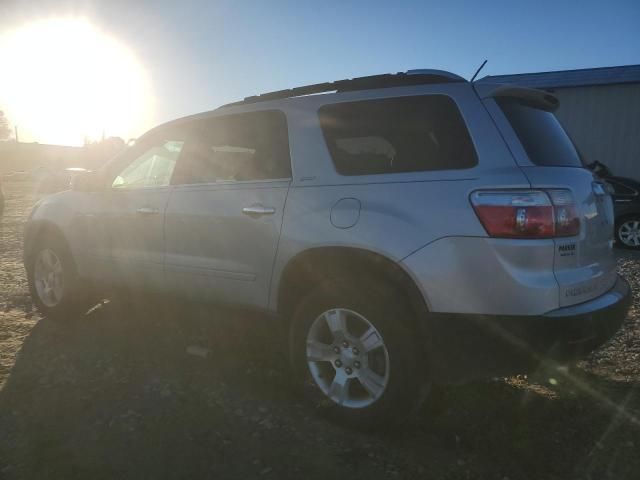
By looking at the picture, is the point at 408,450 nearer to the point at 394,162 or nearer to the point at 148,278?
the point at 394,162

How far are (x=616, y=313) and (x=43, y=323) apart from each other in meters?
4.58

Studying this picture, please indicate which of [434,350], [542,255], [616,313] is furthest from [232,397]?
[616,313]

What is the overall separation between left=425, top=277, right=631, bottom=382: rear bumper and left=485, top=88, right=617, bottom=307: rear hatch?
0.11m

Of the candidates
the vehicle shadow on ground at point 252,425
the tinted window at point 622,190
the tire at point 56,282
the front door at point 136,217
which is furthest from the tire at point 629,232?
the tire at point 56,282

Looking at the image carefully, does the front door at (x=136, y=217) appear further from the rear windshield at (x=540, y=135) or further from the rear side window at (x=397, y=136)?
the rear windshield at (x=540, y=135)

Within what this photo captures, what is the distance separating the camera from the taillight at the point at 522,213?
227 cm

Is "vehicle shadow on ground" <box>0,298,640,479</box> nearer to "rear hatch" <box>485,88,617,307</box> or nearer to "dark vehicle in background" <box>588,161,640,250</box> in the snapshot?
"rear hatch" <box>485,88,617,307</box>

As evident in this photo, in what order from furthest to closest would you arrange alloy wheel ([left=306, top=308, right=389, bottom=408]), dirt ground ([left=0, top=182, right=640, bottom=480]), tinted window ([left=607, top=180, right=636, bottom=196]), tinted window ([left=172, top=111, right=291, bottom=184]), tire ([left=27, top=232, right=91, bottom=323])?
tinted window ([left=607, top=180, right=636, bottom=196]) < tire ([left=27, top=232, right=91, bottom=323]) < tinted window ([left=172, top=111, right=291, bottom=184]) < alloy wheel ([left=306, top=308, right=389, bottom=408]) < dirt ground ([left=0, top=182, right=640, bottom=480])

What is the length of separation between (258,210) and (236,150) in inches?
25.6

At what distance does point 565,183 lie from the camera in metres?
2.39

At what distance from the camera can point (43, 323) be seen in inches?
183

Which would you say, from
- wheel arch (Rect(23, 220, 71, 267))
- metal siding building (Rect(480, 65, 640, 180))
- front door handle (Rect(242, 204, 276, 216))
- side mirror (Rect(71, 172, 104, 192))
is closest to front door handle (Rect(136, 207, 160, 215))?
side mirror (Rect(71, 172, 104, 192))

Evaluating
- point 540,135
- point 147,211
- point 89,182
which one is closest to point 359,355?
point 540,135

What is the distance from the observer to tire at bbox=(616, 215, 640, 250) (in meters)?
9.20
